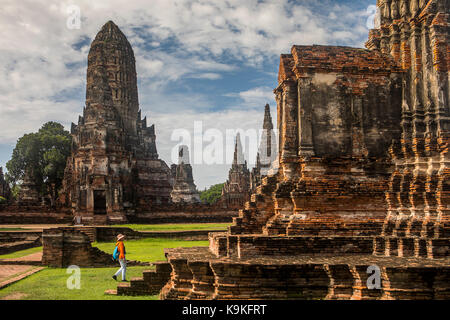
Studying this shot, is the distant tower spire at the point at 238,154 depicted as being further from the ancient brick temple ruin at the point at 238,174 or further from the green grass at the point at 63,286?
the green grass at the point at 63,286

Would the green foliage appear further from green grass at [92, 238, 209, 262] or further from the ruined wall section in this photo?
the ruined wall section

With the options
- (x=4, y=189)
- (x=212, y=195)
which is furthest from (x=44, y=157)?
(x=212, y=195)

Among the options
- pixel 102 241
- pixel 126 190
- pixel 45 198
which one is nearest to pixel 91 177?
→ pixel 126 190

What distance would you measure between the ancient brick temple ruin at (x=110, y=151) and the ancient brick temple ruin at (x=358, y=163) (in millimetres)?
22208

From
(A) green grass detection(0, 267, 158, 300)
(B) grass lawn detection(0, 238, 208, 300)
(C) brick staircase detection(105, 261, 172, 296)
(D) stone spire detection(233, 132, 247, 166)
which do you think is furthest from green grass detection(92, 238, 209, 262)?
(D) stone spire detection(233, 132, 247, 166)

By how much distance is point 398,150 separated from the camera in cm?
1027

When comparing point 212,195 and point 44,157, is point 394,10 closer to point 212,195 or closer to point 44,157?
point 44,157

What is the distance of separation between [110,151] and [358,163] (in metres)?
24.8

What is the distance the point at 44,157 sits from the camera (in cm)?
→ 4684

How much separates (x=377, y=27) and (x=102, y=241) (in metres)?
15.8

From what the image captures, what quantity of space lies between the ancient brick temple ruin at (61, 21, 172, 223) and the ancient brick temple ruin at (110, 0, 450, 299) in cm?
2221

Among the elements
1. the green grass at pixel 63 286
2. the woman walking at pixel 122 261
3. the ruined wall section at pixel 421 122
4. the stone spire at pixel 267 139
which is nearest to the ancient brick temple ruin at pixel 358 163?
the ruined wall section at pixel 421 122

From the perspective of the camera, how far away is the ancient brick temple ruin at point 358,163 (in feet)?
28.0

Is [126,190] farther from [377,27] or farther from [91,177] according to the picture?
[377,27]
